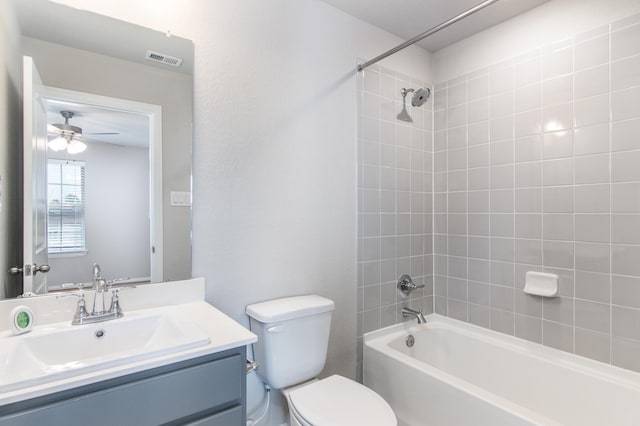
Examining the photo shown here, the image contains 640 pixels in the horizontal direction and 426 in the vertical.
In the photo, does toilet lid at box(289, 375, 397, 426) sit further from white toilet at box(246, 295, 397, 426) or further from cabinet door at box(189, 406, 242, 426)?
cabinet door at box(189, 406, 242, 426)

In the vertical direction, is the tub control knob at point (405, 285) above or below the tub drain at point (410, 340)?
above

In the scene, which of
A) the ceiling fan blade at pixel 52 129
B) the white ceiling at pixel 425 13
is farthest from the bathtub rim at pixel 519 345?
the white ceiling at pixel 425 13

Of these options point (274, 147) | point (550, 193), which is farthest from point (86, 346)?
point (550, 193)

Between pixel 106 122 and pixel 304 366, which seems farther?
pixel 304 366

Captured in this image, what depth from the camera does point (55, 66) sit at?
1245mm

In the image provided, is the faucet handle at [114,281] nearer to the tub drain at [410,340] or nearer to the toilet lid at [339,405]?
the toilet lid at [339,405]

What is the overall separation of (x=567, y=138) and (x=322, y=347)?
1.73 metres

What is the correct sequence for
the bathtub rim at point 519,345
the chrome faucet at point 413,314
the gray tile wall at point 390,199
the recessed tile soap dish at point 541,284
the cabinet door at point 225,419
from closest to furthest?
1. the cabinet door at point 225,419
2. the bathtub rim at point 519,345
3. the recessed tile soap dish at point 541,284
4. the gray tile wall at point 390,199
5. the chrome faucet at point 413,314

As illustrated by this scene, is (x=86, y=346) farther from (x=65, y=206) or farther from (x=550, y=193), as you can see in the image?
(x=550, y=193)

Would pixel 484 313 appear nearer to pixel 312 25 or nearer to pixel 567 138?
pixel 567 138

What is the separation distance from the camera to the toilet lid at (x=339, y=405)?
131 cm

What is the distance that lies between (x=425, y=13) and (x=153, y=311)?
221 centimetres

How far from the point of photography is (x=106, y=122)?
4.42ft

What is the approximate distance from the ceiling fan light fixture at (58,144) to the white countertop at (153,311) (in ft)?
1.83
